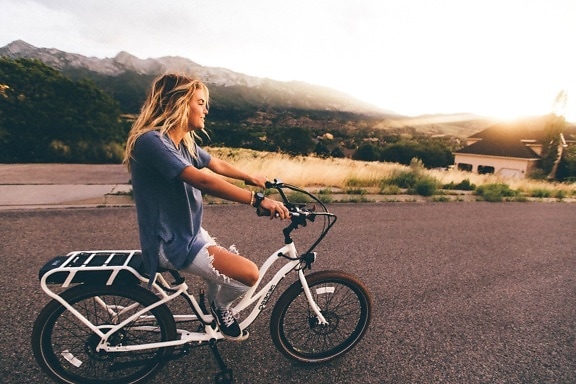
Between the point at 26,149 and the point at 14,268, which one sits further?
the point at 26,149

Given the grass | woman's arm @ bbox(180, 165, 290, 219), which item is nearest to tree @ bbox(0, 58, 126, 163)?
the grass

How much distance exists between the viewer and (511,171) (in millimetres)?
45750

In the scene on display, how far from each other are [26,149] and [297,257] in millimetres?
15460

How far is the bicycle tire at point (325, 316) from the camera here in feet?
7.98

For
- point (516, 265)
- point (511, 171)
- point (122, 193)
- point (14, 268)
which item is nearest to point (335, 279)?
point (14, 268)

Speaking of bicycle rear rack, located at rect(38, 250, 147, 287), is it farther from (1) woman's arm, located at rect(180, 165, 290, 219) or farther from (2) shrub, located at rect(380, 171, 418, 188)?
(2) shrub, located at rect(380, 171, 418, 188)

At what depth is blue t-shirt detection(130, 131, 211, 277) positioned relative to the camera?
1730 mm

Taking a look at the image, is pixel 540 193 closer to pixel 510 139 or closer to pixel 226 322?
pixel 226 322

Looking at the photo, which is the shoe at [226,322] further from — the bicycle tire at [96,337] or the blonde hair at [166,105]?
the blonde hair at [166,105]

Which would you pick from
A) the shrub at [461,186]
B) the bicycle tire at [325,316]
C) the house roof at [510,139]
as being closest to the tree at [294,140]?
the shrub at [461,186]

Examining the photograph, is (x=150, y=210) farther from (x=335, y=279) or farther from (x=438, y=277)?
(x=438, y=277)

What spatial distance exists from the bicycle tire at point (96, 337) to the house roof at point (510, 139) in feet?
181

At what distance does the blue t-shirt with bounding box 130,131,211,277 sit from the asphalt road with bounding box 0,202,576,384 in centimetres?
114

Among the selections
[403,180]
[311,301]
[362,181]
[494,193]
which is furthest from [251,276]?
[494,193]
